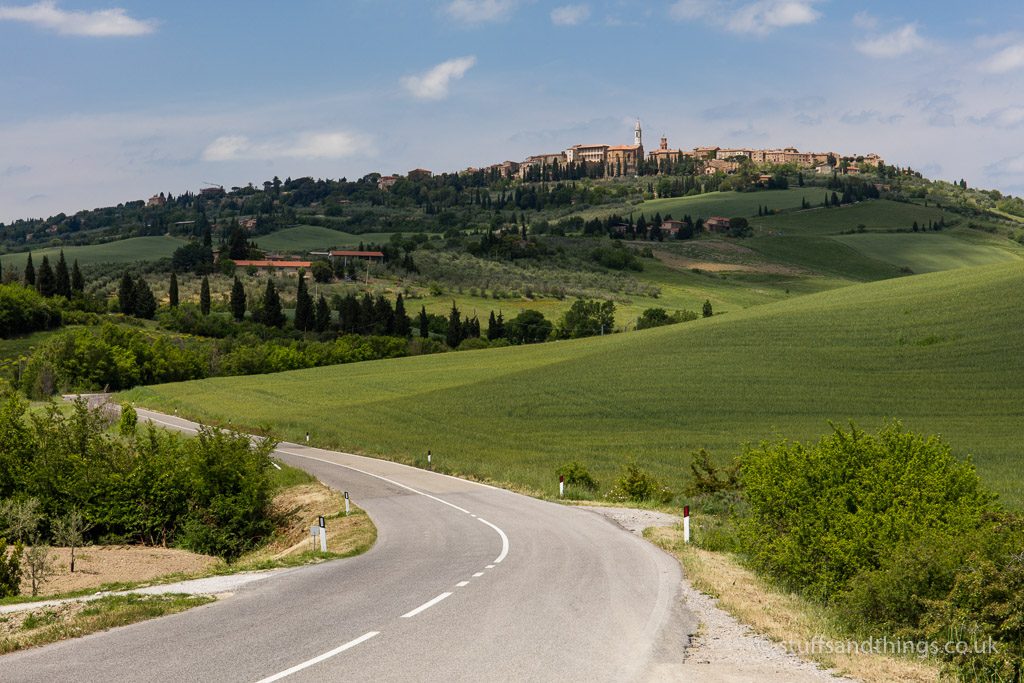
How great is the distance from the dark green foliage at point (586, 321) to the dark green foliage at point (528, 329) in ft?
6.46

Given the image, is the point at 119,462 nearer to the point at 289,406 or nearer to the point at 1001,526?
the point at 1001,526

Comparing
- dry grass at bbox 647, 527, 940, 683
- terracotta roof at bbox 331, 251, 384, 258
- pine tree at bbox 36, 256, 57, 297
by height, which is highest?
terracotta roof at bbox 331, 251, 384, 258

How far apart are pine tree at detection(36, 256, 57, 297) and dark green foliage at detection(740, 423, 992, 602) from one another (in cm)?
13614

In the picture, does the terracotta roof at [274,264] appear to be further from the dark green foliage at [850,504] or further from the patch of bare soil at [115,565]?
the dark green foliage at [850,504]

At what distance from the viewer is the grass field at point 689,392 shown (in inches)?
2015

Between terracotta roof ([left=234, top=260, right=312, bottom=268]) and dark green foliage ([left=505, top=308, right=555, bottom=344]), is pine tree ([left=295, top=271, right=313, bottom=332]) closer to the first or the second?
dark green foliage ([left=505, top=308, right=555, bottom=344])

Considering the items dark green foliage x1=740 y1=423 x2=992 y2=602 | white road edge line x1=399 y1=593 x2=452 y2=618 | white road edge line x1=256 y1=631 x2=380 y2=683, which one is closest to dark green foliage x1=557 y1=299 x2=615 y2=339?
dark green foliage x1=740 y1=423 x2=992 y2=602

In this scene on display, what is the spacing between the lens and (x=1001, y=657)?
11094mm

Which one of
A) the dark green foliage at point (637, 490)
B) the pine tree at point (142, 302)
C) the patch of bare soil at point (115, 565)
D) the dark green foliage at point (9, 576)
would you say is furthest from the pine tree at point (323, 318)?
the dark green foliage at point (9, 576)

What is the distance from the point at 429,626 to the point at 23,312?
125 meters

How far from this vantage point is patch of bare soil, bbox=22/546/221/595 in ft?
84.7

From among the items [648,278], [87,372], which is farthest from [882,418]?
[648,278]

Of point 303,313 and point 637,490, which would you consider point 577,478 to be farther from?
point 303,313

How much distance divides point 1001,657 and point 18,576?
20539 mm
